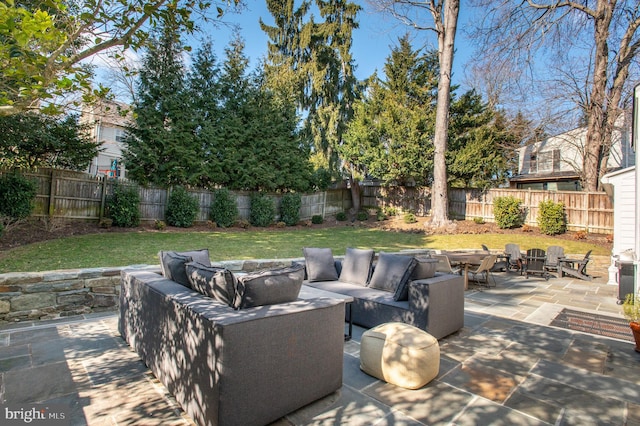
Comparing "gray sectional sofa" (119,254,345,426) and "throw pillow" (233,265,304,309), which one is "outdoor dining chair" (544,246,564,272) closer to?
"gray sectional sofa" (119,254,345,426)

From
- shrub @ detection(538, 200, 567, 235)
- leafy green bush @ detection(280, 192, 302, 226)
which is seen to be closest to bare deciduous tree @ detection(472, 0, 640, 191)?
shrub @ detection(538, 200, 567, 235)

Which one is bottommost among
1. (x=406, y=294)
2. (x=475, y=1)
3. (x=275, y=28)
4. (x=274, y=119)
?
(x=406, y=294)

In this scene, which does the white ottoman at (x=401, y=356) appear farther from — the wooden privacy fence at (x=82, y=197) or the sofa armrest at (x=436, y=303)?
the wooden privacy fence at (x=82, y=197)

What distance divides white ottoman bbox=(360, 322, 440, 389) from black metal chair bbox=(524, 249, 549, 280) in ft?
23.2

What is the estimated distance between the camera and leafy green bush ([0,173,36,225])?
7.79 meters

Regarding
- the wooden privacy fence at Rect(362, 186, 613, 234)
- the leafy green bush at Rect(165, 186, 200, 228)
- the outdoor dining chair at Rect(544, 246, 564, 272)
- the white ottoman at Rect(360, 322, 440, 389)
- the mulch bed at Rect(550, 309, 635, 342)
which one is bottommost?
the mulch bed at Rect(550, 309, 635, 342)

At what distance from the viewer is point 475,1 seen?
39.1 ft

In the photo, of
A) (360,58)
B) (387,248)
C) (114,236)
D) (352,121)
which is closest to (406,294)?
(387,248)

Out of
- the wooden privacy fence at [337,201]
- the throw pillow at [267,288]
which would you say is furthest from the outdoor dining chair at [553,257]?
the throw pillow at [267,288]

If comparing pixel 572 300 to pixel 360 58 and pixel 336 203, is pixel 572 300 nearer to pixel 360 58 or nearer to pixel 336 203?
pixel 336 203

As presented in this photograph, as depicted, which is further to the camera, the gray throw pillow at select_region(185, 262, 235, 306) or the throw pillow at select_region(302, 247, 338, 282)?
the throw pillow at select_region(302, 247, 338, 282)

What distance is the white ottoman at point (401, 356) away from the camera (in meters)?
2.72

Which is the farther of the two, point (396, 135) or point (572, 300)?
point (396, 135)

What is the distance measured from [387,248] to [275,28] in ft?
51.0
